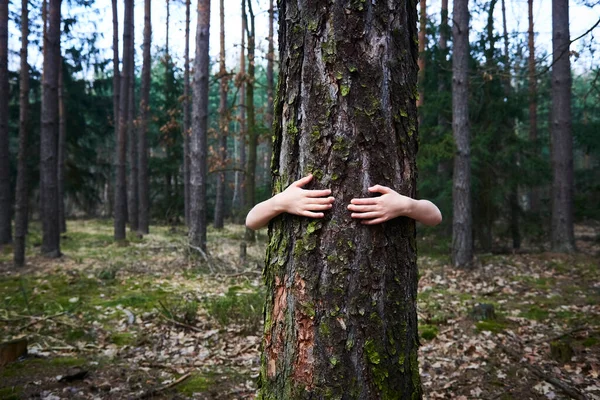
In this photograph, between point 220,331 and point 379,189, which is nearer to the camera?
point 379,189

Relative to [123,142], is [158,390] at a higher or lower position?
lower

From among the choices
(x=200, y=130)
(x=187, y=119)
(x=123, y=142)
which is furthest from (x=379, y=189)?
(x=187, y=119)

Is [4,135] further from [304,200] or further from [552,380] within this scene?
[552,380]

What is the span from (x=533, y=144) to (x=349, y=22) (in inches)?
441

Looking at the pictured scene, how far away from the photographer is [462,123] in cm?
947

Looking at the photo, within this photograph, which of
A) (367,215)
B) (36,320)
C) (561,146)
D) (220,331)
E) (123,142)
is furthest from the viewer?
(123,142)

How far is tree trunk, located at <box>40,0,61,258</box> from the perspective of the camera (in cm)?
1009

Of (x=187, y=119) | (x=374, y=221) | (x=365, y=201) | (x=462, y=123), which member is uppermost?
(x=187, y=119)

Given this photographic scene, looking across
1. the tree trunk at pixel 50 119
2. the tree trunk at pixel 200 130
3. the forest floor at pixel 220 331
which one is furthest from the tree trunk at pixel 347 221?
the tree trunk at pixel 50 119

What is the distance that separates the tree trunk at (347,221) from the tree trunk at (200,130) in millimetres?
8381

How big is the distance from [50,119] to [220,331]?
7770 mm

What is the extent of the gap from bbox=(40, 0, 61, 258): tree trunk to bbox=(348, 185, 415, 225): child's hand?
10.4 m

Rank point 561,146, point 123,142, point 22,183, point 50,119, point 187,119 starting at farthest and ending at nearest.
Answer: point 187,119, point 123,142, point 561,146, point 50,119, point 22,183

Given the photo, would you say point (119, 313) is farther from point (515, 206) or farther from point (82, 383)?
point (515, 206)
